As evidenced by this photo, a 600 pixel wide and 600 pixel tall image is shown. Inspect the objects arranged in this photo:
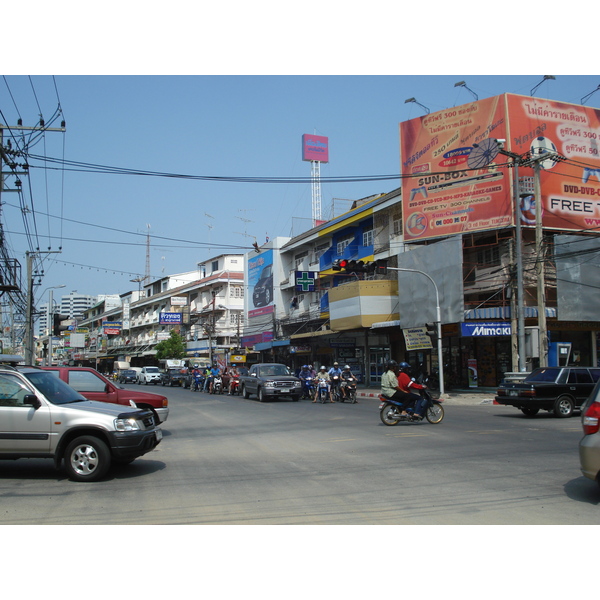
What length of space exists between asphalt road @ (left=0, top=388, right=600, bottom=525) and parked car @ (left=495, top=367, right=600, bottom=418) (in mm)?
3100

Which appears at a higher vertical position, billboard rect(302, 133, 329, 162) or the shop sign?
billboard rect(302, 133, 329, 162)

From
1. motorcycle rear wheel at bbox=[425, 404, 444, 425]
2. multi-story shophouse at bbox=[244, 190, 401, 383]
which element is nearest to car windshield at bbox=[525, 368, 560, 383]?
motorcycle rear wheel at bbox=[425, 404, 444, 425]

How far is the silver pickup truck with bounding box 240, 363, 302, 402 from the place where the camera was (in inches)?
1102

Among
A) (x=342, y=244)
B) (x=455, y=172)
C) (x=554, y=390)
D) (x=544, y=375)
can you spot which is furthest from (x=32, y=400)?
(x=342, y=244)

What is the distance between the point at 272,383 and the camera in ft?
91.8

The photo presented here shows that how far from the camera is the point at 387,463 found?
33.0ft

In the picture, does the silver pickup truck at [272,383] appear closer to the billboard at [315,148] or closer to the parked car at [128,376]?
the parked car at [128,376]

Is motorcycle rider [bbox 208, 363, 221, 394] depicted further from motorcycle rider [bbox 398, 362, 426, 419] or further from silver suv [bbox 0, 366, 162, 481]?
silver suv [bbox 0, 366, 162, 481]

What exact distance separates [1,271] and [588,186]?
2968cm

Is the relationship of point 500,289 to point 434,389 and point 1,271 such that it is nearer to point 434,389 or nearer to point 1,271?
point 434,389

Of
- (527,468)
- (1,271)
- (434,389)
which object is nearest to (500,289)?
(434,389)

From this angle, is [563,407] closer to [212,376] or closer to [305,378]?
[305,378]

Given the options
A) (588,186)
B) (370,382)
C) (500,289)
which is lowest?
(370,382)

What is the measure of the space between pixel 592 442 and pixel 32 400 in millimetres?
7588
